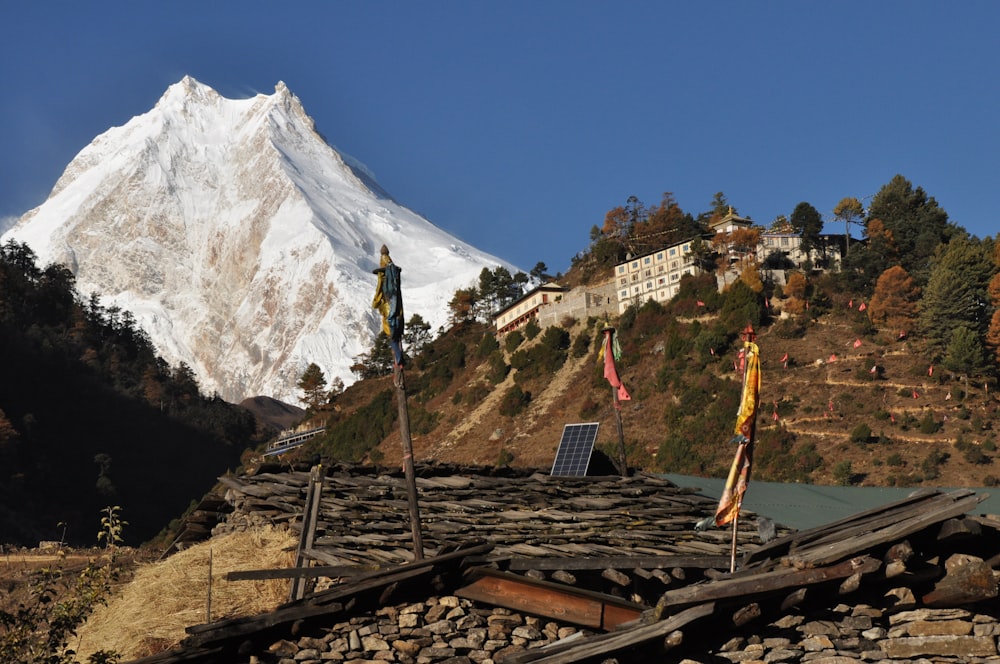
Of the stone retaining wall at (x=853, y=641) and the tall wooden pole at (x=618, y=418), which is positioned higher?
the tall wooden pole at (x=618, y=418)

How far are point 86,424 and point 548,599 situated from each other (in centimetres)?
9815

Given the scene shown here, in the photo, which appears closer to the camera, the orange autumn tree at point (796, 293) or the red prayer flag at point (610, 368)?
the red prayer flag at point (610, 368)

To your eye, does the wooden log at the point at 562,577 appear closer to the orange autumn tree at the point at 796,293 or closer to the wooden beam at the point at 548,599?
the wooden beam at the point at 548,599

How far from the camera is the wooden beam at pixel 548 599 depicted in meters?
11.9

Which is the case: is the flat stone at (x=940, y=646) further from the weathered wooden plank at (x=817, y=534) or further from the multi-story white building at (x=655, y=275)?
the multi-story white building at (x=655, y=275)

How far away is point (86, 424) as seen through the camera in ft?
336

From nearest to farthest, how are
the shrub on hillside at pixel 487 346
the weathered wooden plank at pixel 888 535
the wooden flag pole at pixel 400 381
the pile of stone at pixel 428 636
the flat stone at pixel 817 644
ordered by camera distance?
the weathered wooden plank at pixel 888 535 → the flat stone at pixel 817 644 → the pile of stone at pixel 428 636 → the wooden flag pole at pixel 400 381 → the shrub on hillside at pixel 487 346

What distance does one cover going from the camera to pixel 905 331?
91625 mm

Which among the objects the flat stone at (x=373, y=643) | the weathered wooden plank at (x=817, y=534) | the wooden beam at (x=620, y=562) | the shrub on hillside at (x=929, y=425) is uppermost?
the shrub on hillside at (x=929, y=425)

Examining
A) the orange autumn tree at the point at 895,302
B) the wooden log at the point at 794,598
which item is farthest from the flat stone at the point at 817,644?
the orange autumn tree at the point at 895,302

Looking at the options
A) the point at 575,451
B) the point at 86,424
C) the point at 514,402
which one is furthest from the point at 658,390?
the point at 575,451

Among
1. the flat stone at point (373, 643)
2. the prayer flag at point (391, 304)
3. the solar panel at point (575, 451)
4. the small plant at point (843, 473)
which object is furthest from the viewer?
the small plant at point (843, 473)

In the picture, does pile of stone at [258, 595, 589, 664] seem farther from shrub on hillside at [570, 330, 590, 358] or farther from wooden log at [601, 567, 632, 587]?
shrub on hillside at [570, 330, 590, 358]

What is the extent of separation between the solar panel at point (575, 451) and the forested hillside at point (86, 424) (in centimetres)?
5127
